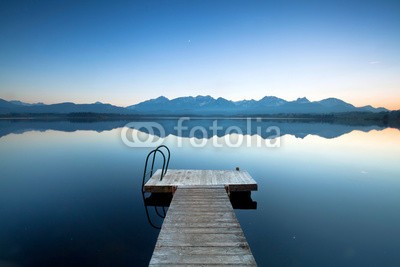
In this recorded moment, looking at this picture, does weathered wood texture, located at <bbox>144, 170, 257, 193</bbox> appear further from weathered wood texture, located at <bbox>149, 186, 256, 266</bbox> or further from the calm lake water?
weathered wood texture, located at <bbox>149, 186, 256, 266</bbox>

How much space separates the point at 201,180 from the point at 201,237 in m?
5.47

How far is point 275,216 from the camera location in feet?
32.2

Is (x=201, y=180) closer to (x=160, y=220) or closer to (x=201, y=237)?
(x=160, y=220)

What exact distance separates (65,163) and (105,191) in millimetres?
10254

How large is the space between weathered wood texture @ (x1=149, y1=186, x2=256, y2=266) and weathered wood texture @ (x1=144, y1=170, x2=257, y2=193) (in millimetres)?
1947

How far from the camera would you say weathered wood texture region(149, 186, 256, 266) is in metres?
4.93

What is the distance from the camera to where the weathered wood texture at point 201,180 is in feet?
34.5

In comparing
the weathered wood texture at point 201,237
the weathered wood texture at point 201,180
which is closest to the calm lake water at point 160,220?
the weathered wood texture at point 201,180

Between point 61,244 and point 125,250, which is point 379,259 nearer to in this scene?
point 125,250

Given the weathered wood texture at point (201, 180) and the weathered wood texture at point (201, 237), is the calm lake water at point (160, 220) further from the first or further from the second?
the weathered wood texture at point (201, 237)

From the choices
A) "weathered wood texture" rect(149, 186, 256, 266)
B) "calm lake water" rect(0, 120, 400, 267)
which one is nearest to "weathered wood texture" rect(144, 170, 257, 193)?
"calm lake water" rect(0, 120, 400, 267)

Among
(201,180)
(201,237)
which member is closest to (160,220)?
(201,180)

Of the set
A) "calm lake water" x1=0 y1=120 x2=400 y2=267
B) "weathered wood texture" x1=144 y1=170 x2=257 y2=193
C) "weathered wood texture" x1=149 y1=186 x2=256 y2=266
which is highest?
"weathered wood texture" x1=149 y1=186 x2=256 y2=266

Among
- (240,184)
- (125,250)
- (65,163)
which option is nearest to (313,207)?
(240,184)
